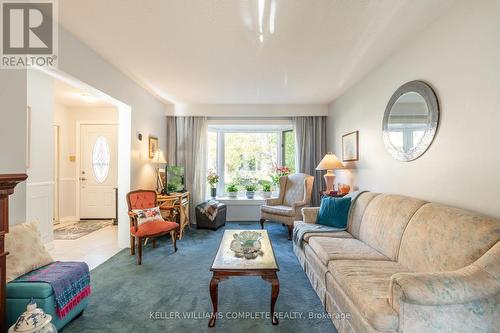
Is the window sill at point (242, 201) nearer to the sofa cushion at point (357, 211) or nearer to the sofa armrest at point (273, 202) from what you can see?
the sofa armrest at point (273, 202)

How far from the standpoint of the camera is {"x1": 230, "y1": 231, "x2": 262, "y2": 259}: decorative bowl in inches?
83.1

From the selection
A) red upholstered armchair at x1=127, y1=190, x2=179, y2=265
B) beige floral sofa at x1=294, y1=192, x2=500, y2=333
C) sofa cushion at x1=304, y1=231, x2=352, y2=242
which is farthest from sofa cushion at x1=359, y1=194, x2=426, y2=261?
red upholstered armchair at x1=127, y1=190, x2=179, y2=265

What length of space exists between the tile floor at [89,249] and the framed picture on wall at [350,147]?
3.85 metres

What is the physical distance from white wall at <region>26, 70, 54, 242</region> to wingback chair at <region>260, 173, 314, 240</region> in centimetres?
331

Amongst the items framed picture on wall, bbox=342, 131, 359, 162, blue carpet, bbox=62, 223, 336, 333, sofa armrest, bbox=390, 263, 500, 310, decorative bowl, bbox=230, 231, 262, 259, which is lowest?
blue carpet, bbox=62, 223, 336, 333

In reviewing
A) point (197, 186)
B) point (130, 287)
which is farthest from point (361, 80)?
point (130, 287)

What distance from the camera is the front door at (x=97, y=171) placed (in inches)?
208

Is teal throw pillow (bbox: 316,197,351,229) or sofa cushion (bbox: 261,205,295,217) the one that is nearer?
teal throw pillow (bbox: 316,197,351,229)

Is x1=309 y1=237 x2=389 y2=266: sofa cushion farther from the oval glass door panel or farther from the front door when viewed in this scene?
the oval glass door panel

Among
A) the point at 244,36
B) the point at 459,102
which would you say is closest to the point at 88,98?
the point at 244,36

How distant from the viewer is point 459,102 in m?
1.88

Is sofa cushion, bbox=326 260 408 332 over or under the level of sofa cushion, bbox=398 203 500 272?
under

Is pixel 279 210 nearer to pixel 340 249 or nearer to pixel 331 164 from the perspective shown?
pixel 331 164

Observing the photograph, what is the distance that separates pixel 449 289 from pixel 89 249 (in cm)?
415
